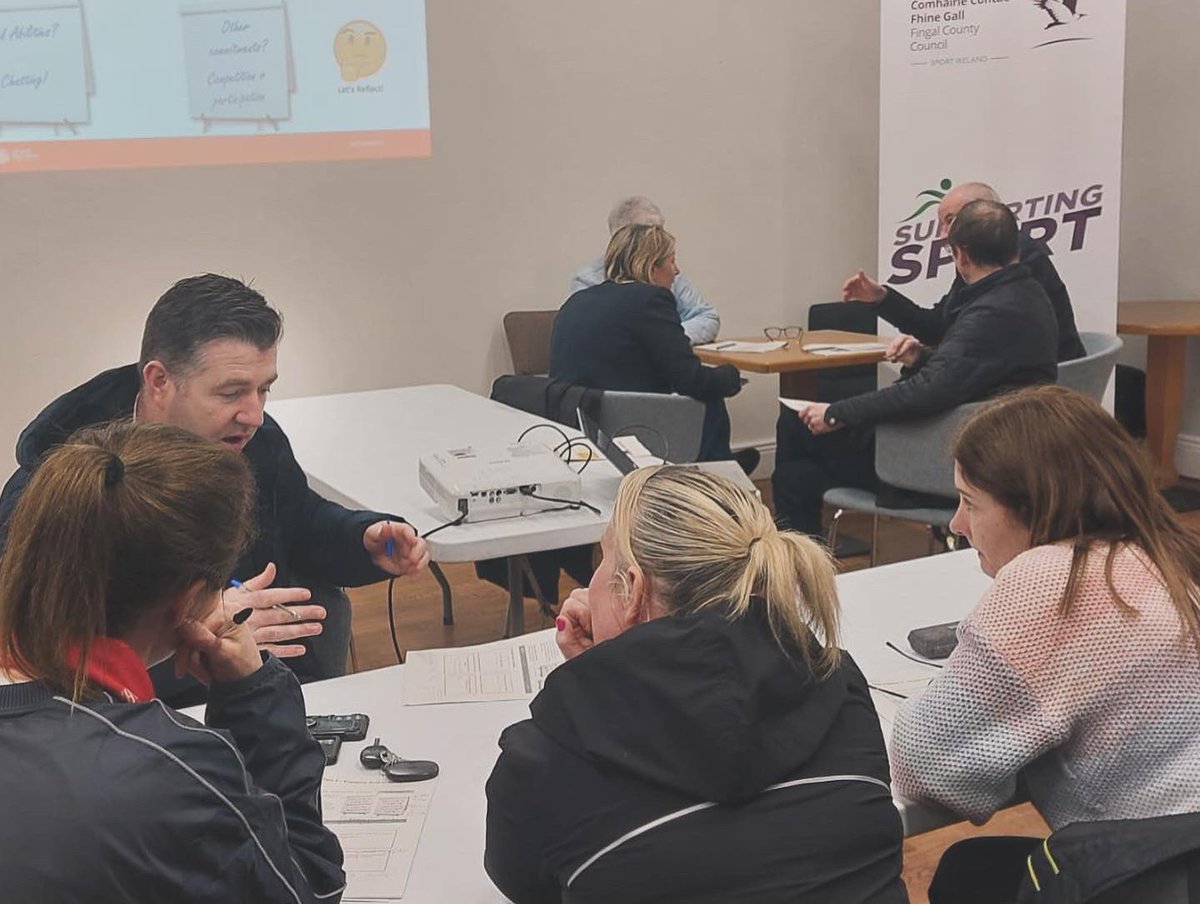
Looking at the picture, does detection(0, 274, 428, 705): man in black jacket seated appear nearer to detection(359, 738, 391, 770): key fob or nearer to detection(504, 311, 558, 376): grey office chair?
detection(359, 738, 391, 770): key fob

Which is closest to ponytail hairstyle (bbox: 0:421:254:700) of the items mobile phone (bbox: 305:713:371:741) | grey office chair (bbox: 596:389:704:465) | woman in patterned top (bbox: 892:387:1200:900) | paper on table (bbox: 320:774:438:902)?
paper on table (bbox: 320:774:438:902)

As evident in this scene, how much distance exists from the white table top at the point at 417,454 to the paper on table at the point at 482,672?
0.43 meters

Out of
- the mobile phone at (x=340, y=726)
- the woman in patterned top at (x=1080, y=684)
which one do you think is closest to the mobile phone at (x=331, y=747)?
the mobile phone at (x=340, y=726)

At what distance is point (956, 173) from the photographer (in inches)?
205

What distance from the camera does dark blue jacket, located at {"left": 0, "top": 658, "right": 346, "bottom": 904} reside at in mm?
1021

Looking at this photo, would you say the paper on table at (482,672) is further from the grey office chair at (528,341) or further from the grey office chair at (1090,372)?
the grey office chair at (528,341)

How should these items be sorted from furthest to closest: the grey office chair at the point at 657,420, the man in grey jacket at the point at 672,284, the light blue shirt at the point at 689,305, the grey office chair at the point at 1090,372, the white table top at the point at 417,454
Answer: the light blue shirt at the point at 689,305
the man in grey jacket at the point at 672,284
the grey office chair at the point at 657,420
the grey office chair at the point at 1090,372
the white table top at the point at 417,454

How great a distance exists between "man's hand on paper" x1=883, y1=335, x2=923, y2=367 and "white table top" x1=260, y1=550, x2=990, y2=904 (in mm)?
1827

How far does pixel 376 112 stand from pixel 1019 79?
2.61 meters

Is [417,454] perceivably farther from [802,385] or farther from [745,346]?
[802,385]

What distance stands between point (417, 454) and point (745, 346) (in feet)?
7.15

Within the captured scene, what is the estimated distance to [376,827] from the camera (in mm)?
1455

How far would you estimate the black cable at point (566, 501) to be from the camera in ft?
8.32

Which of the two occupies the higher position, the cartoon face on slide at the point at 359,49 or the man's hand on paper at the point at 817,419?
the cartoon face on slide at the point at 359,49
